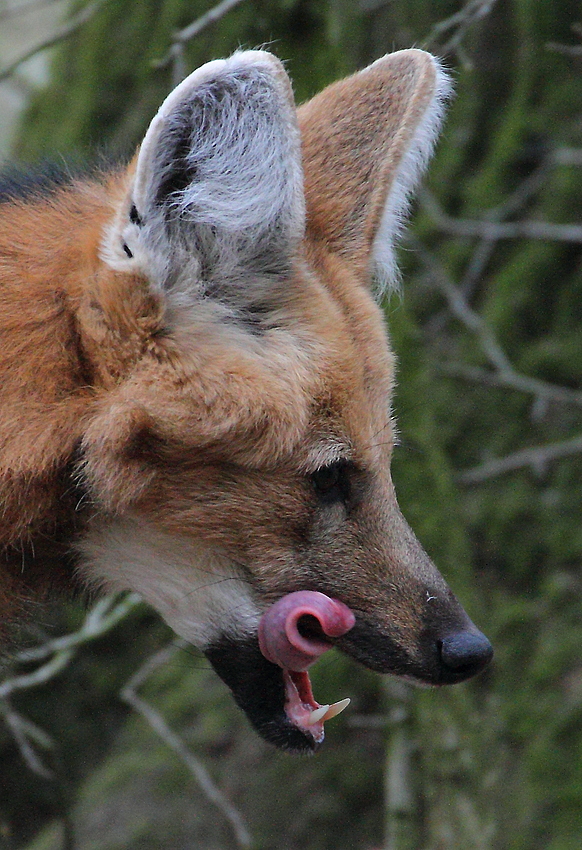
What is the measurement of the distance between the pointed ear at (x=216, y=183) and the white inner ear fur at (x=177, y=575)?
25.5 inches

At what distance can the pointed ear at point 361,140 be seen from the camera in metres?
2.82

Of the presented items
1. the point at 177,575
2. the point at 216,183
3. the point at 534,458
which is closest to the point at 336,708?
the point at 177,575

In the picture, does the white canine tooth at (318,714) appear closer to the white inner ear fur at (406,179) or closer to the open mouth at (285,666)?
the open mouth at (285,666)

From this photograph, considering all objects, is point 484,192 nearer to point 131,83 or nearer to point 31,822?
point 131,83

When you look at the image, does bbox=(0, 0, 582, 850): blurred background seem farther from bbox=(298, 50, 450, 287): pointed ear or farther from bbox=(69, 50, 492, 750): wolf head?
bbox=(69, 50, 492, 750): wolf head

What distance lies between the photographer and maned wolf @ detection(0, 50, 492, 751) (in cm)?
227

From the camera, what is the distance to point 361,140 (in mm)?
2818

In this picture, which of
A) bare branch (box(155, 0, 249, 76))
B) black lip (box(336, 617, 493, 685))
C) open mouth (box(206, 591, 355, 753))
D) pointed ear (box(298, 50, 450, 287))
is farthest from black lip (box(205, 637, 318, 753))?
bare branch (box(155, 0, 249, 76))

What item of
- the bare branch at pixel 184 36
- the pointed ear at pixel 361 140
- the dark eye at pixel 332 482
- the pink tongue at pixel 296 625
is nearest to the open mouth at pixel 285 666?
the pink tongue at pixel 296 625

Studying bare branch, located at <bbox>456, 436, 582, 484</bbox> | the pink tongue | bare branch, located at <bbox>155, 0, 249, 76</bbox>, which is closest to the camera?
the pink tongue

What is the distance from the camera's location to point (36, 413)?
229 cm

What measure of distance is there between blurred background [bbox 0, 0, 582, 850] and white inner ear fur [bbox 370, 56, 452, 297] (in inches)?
35.4

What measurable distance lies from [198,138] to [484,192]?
403 centimetres

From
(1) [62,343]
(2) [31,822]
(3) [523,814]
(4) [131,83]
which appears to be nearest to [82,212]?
(1) [62,343]
